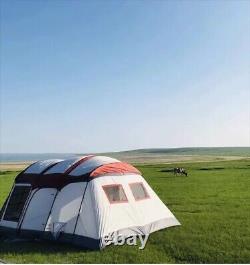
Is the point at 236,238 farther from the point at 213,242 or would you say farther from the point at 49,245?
the point at 49,245

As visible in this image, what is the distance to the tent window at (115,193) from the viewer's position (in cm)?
1458

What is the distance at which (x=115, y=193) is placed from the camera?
14.9 metres

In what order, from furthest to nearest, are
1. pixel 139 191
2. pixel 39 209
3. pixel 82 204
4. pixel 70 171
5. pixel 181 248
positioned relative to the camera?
pixel 139 191, pixel 70 171, pixel 39 209, pixel 82 204, pixel 181 248

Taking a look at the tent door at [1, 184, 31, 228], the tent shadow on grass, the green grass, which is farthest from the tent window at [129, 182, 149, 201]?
the tent door at [1, 184, 31, 228]

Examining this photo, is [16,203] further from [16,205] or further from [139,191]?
[139,191]

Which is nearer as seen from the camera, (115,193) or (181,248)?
(181,248)

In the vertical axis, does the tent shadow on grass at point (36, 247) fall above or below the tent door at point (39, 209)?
below

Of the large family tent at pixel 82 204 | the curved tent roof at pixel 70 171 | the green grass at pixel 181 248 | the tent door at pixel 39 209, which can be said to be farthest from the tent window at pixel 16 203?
the green grass at pixel 181 248

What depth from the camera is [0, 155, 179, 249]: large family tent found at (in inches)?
546

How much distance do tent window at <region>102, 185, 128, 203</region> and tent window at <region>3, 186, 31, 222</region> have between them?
9.80 ft

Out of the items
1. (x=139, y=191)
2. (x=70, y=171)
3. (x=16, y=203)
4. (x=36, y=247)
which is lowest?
(x=36, y=247)

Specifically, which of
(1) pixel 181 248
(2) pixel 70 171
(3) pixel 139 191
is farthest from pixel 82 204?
(1) pixel 181 248

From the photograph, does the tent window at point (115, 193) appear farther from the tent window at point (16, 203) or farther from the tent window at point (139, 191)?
the tent window at point (16, 203)

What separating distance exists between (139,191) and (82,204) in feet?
8.71
